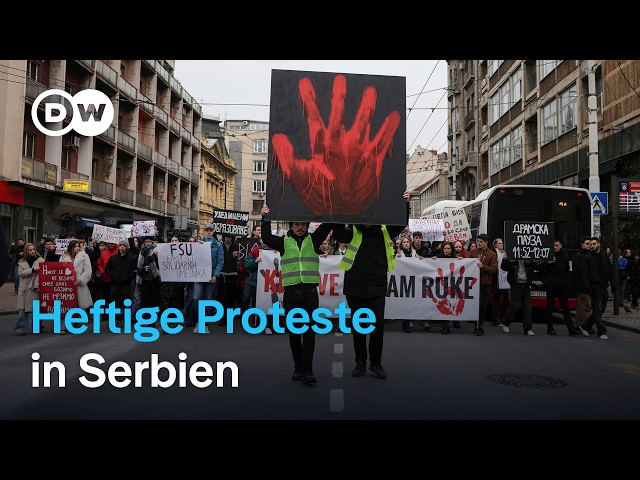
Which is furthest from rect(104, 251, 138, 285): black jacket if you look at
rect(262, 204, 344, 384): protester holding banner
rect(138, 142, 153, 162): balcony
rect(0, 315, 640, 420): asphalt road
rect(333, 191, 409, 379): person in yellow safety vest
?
rect(138, 142, 153, 162): balcony

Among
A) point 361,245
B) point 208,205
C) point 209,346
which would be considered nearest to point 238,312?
point 209,346

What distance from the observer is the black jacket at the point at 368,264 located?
701 cm

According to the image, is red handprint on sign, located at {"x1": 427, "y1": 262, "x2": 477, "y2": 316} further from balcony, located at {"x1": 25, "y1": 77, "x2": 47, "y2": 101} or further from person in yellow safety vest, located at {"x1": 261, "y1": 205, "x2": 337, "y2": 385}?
balcony, located at {"x1": 25, "y1": 77, "x2": 47, "y2": 101}

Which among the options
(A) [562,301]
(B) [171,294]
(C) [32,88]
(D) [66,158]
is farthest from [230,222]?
(D) [66,158]

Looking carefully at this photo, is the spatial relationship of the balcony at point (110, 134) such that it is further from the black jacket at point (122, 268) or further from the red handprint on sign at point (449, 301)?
the red handprint on sign at point (449, 301)

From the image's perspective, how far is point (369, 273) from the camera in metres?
A: 7.04

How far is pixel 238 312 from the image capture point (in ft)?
44.2

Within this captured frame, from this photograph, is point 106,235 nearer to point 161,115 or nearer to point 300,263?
point 300,263

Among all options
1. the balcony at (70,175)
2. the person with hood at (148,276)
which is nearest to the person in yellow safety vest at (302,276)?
the person with hood at (148,276)

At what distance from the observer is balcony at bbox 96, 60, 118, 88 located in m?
34.9

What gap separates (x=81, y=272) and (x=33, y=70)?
2100 centimetres

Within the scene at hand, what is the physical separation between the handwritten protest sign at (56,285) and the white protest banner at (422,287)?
345 centimetres
